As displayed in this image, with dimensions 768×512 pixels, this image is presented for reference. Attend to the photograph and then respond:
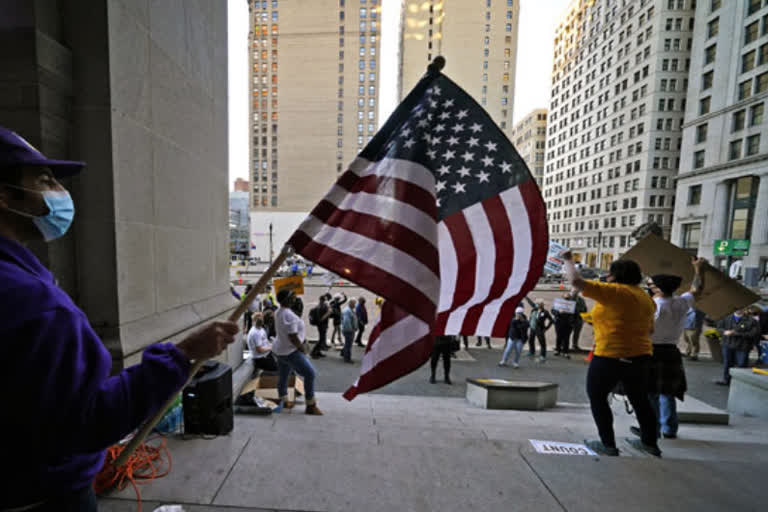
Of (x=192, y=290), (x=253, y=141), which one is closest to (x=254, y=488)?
(x=192, y=290)

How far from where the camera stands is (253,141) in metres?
73.1

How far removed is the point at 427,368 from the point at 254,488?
6.93m

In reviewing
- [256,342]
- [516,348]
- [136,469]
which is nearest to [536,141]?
[516,348]

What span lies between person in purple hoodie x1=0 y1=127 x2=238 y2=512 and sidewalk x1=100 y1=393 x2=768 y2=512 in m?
1.43

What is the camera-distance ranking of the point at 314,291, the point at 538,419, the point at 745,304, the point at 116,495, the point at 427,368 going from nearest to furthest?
the point at 116,495, the point at 538,419, the point at 745,304, the point at 427,368, the point at 314,291

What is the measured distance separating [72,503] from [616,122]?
239 ft

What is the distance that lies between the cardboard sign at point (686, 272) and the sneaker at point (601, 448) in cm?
298

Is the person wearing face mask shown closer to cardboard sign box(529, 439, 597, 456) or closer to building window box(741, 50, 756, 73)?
cardboard sign box(529, 439, 597, 456)

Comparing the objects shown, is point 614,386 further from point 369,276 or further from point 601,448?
point 369,276

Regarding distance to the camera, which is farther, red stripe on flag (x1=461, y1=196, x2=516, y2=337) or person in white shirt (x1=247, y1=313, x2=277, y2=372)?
person in white shirt (x1=247, y1=313, x2=277, y2=372)

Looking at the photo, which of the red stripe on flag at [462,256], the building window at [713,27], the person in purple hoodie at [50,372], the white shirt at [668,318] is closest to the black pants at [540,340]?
the white shirt at [668,318]

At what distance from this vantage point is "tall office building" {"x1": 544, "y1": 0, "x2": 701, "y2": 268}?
4991 cm

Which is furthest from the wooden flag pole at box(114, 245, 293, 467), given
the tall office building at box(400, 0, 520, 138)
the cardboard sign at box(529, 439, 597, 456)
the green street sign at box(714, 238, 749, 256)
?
the tall office building at box(400, 0, 520, 138)

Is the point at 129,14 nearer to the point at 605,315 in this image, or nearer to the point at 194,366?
the point at 194,366
